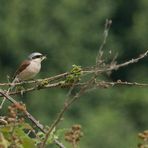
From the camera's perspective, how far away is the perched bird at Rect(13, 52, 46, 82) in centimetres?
647

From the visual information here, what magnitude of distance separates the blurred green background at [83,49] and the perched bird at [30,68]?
1998cm

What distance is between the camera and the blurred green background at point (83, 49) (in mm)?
29938

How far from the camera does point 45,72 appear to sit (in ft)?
106

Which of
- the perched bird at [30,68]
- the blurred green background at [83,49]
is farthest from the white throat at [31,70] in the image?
the blurred green background at [83,49]

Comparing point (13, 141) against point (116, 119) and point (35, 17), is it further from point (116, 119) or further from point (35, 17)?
point (35, 17)

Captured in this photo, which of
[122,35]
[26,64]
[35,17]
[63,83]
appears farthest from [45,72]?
[63,83]

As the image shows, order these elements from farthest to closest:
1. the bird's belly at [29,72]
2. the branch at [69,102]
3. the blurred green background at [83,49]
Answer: the blurred green background at [83,49], the bird's belly at [29,72], the branch at [69,102]

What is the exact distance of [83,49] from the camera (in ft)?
120

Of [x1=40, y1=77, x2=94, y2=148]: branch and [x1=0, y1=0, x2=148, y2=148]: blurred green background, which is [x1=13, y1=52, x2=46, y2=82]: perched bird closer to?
[x1=40, y1=77, x2=94, y2=148]: branch

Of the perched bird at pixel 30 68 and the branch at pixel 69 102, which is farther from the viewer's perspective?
the perched bird at pixel 30 68

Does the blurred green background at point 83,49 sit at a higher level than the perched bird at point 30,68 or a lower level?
higher

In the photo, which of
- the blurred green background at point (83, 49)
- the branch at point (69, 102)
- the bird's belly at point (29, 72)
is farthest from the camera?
the blurred green background at point (83, 49)

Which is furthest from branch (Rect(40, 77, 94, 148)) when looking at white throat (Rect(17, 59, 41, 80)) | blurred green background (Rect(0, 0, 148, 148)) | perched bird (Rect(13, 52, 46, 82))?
blurred green background (Rect(0, 0, 148, 148))

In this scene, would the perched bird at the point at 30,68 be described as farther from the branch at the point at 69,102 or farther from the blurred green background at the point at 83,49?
the blurred green background at the point at 83,49
